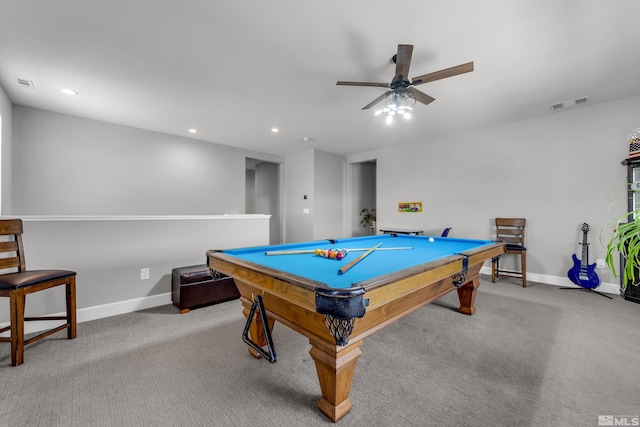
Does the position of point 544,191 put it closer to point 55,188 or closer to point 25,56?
point 25,56

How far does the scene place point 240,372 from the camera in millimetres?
1742

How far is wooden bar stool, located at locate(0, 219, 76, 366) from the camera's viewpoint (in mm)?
1784

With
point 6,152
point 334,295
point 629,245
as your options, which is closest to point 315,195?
point 6,152

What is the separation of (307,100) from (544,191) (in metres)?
3.69

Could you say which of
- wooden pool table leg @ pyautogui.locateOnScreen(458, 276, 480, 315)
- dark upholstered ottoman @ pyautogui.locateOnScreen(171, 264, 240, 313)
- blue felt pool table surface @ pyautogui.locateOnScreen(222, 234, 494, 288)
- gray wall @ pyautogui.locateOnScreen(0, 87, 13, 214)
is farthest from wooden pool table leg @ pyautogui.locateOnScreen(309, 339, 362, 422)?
gray wall @ pyautogui.locateOnScreen(0, 87, 13, 214)

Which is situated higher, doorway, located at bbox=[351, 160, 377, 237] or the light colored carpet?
doorway, located at bbox=[351, 160, 377, 237]

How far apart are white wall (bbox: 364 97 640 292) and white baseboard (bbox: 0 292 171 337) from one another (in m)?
4.51

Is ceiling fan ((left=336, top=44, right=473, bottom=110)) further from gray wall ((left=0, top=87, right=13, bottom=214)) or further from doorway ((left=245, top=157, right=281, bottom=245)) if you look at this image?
doorway ((left=245, top=157, right=281, bottom=245))

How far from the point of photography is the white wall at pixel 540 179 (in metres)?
3.49

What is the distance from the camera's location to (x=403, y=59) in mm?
2080

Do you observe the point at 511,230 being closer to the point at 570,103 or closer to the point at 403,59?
the point at 570,103

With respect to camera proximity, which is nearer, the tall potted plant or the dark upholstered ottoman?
the tall potted plant

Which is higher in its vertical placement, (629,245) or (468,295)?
(629,245)

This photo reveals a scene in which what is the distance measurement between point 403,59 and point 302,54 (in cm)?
92
